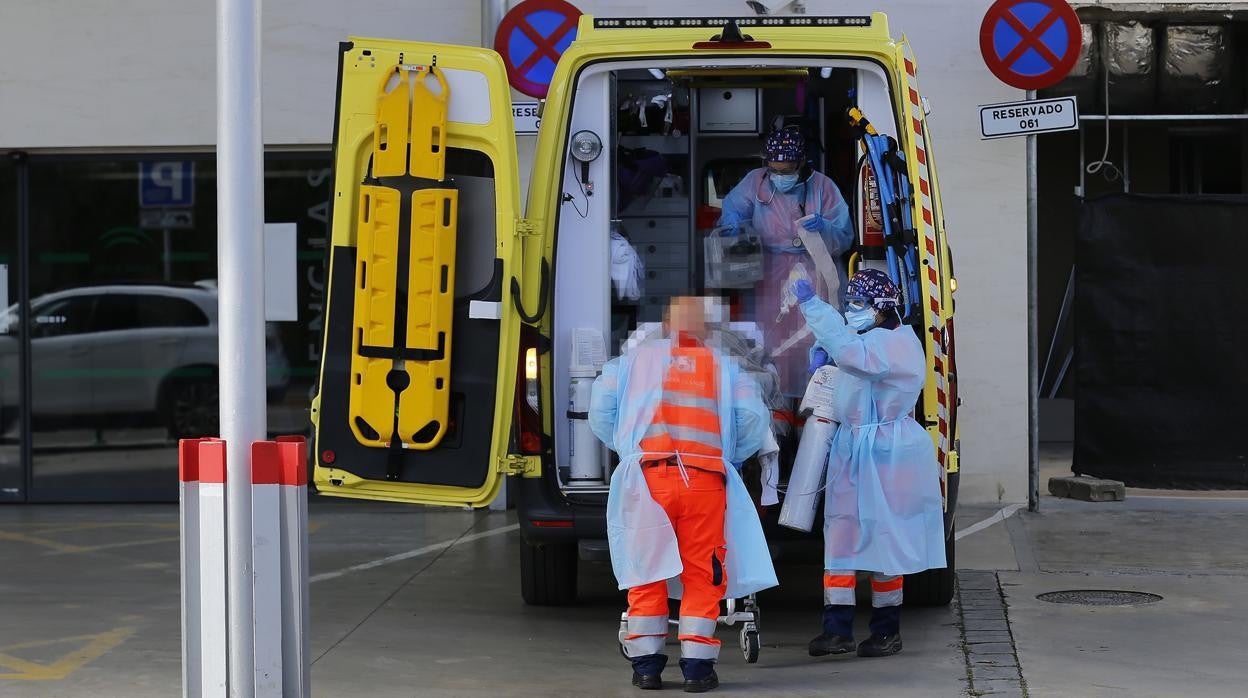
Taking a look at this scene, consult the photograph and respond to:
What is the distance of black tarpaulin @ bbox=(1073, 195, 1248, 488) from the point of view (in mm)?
10828

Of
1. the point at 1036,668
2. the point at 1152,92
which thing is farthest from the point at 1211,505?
the point at 1036,668

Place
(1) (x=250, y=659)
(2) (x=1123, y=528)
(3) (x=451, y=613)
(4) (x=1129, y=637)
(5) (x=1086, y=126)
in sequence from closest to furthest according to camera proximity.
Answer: (1) (x=250, y=659) → (4) (x=1129, y=637) → (3) (x=451, y=613) → (2) (x=1123, y=528) → (5) (x=1086, y=126)

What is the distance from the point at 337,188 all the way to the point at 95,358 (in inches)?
205

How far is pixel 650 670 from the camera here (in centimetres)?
627

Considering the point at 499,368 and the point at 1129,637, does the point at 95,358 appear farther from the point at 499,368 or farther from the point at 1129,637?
the point at 1129,637

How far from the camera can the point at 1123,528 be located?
9.86 metres

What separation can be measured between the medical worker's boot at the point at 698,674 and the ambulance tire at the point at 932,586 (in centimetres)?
165

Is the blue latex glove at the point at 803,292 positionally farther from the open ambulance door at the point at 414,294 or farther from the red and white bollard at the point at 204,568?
the red and white bollard at the point at 204,568

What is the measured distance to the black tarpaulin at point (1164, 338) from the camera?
1083 centimetres

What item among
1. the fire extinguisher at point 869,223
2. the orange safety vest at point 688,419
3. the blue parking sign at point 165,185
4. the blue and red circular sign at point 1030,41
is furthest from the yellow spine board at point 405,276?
the blue parking sign at point 165,185

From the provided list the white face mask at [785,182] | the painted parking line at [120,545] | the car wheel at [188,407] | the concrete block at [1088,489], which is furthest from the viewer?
the car wheel at [188,407]

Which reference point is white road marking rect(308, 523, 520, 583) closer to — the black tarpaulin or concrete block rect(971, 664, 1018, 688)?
concrete block rect(971, 664, 1018, 688)

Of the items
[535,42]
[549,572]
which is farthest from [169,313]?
[549,572]

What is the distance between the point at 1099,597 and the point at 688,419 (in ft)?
9.15
